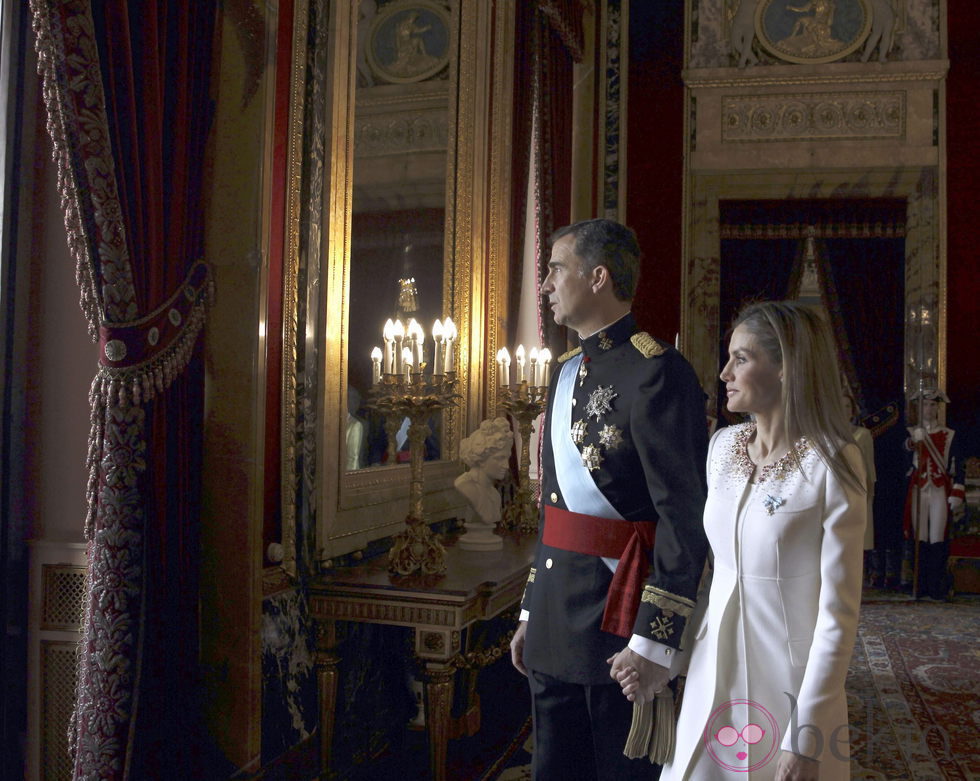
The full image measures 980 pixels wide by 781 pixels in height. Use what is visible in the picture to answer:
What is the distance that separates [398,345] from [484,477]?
2.63ft

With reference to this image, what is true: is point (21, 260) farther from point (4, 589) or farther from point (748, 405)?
point (748, 405)

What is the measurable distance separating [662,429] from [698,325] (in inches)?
229

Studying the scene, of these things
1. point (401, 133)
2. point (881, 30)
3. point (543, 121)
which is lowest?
point (401, 133)

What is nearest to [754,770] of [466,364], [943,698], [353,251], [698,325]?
[353,251]

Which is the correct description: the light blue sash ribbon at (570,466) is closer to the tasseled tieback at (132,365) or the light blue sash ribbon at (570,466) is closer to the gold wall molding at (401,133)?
the tasseled tieback at (132,365)

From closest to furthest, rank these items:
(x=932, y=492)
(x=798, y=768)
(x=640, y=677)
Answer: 1. (x=798, y=768)
2. (x=640, y=677)
3. (x=932, y=492)

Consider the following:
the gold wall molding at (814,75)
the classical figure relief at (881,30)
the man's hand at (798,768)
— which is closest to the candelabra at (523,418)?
the man's hand at (798,768)

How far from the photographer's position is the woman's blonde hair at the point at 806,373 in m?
1.52

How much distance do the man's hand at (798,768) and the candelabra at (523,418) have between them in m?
2.51

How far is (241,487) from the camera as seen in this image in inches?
98.3

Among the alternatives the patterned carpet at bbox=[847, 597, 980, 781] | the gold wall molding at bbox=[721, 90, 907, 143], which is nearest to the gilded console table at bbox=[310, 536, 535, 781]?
the patterned carpet at bbox=[847, 597, 980, 781]

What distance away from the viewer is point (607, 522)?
1.90 metres

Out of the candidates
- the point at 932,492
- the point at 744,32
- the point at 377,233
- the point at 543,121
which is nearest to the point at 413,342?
the point at 377,233

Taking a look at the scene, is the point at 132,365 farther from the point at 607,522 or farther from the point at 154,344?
the point at 607,522
